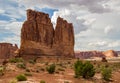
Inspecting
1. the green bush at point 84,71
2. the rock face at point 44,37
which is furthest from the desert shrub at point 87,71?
the rock face at point 44,37

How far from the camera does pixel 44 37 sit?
87938 millimetres

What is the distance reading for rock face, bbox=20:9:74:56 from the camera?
8219 centimetres

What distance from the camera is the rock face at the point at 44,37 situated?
82.2 metres

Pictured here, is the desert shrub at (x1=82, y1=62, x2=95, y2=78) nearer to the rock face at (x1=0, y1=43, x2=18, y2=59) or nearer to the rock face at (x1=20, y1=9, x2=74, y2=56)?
the rock face at (x1=20, y1=9, x2=74, y2=56)

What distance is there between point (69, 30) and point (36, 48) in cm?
1969

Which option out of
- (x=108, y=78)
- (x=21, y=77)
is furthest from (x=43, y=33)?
(x=21, y=77)

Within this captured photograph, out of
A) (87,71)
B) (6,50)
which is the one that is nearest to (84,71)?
(87,71)

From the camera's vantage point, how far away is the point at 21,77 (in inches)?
863

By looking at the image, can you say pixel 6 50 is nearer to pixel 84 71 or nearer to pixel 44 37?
pixel 44 37

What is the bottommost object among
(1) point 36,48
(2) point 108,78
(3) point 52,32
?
(2) point 108,78

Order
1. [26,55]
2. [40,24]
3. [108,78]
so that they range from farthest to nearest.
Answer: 1. [40,24]
2. [26,55]
3. [108,78]

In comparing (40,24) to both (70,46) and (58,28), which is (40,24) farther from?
(70,46)

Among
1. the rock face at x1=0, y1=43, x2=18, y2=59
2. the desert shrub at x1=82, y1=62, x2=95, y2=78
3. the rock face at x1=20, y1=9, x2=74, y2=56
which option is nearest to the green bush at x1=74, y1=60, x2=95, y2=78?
the desert shrub at x1=82, y1=62, x2=95, y2=78

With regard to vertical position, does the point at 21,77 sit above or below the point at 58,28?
below
